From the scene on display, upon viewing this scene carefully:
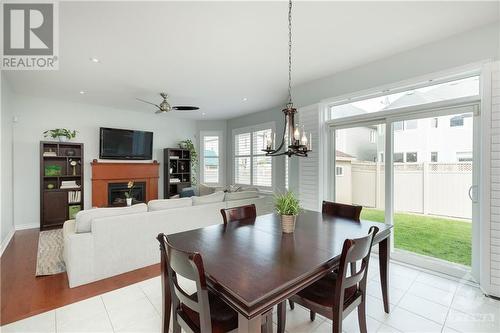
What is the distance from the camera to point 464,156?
8.99ft

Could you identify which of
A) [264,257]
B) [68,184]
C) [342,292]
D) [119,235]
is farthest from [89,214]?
[68,184]

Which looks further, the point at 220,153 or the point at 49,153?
the point at 220,153

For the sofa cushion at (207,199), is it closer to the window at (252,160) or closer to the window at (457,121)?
the window at (252,160)

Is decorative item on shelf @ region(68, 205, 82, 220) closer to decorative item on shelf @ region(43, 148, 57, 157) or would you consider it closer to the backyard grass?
decorative item on shelf @ region(43, 148, 57, 157)

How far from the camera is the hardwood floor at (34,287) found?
2.17 metres

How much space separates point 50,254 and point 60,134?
108 inches

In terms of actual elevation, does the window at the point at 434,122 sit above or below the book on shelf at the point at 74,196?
above

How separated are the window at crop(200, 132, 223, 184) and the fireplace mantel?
4.99 feet

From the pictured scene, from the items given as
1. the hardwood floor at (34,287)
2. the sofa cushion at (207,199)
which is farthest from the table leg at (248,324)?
the sofa cushion at (207,199)

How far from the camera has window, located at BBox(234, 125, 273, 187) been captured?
6.25 metres

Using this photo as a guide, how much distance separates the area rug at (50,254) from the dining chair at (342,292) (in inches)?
118

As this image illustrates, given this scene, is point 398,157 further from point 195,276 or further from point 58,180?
point 58,180

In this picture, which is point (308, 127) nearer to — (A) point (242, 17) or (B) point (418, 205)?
(B) point (418, 205)

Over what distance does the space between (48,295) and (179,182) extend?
451 centimetres
